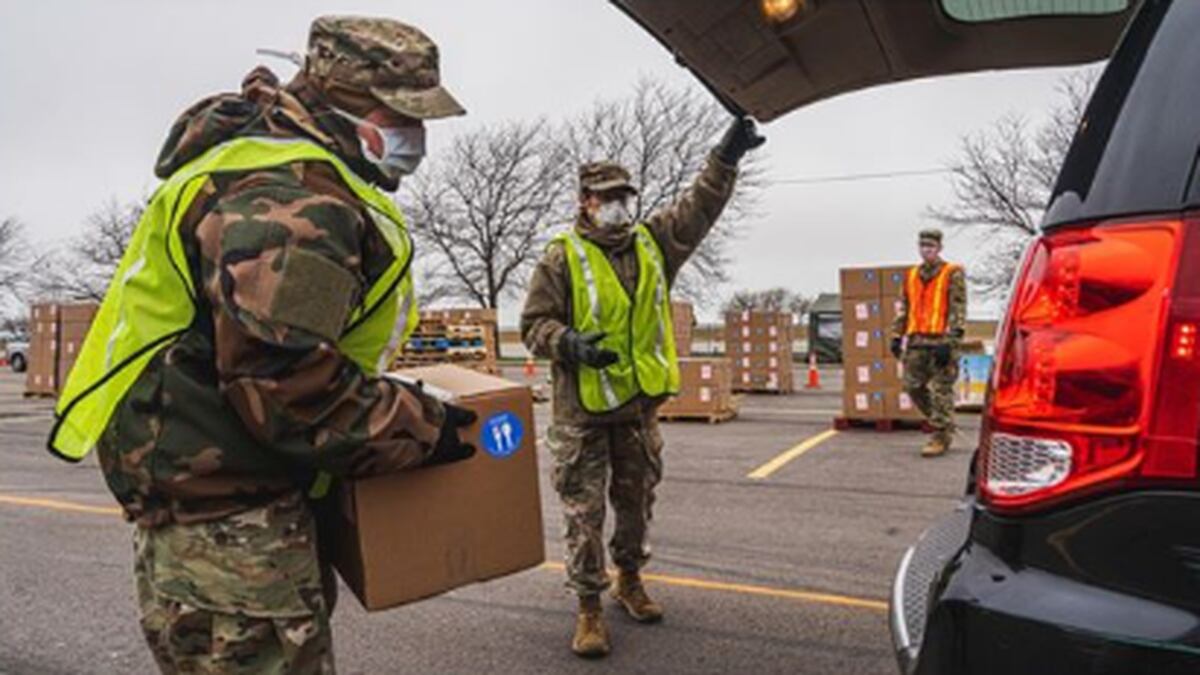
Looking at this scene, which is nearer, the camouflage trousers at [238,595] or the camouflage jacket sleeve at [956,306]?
the camouflage trousers at [238,595]

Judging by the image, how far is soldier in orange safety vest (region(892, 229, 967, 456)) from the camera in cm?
820

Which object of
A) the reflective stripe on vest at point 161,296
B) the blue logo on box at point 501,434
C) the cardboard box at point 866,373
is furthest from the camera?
the cardboard box at point 866,373

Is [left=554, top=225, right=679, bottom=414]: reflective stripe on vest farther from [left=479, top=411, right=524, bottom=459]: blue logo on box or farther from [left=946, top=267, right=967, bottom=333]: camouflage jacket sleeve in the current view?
[left=946, top=267, right=967, bottom=333]: camouflage jacket sleeve

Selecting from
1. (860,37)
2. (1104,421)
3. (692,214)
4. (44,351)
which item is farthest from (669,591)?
(44,351)

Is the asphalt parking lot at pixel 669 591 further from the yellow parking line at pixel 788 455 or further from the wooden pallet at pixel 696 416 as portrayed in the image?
the wooden pallet at pixel 696 416

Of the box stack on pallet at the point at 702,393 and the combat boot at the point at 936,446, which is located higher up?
the box stack on pallet at the point at 702,393

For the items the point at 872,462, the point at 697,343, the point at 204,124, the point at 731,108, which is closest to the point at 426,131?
the point at 204,124

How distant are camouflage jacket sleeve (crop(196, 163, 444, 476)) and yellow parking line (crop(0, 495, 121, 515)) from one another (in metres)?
5.47

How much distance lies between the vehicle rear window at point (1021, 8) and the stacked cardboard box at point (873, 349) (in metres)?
7.69

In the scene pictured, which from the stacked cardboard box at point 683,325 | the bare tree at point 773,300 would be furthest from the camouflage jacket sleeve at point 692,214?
the bare tree at point 773,300

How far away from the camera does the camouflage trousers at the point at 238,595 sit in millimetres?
1646

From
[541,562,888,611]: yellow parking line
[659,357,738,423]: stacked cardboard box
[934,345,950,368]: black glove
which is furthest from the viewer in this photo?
[659,357,738,423]: stacked cardboard box

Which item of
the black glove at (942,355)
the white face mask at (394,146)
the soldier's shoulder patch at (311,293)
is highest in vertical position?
the white face mask at (394,146)

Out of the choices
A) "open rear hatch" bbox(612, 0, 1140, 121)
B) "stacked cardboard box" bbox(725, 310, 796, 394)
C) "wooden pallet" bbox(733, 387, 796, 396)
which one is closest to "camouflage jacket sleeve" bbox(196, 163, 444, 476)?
"open rear hatch" bbox(612, 0, 1140, 121)
